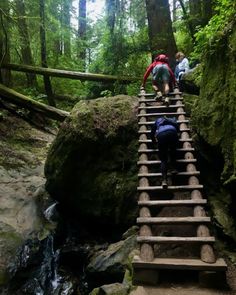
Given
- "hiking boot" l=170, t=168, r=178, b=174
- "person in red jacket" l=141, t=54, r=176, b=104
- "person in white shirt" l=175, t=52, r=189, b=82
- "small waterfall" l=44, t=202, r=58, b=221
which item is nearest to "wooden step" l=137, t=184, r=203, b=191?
"hiking boot" l=170, t=168, r=178, b=174

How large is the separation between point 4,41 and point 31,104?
283 cm

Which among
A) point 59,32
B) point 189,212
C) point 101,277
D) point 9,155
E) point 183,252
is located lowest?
point 101,277

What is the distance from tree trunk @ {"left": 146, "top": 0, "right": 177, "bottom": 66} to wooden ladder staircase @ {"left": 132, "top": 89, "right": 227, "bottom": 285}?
4088mm

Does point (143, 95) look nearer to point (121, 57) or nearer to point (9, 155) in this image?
point (121, 57)

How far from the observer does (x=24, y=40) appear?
14.2 m

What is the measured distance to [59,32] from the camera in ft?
51.0

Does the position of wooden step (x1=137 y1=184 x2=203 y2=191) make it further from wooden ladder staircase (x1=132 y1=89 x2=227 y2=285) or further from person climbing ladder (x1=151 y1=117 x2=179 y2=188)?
person climbing ladder (x1=151 y1=117 x2=179 y2=188)

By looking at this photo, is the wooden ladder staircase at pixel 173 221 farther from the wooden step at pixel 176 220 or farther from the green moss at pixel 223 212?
the green moss at pixel 223 212

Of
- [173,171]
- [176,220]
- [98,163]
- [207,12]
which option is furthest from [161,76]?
[176,220]

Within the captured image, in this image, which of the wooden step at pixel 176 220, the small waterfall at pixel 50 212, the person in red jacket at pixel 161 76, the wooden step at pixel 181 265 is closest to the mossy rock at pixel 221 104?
the wooden step at pixel 176 220

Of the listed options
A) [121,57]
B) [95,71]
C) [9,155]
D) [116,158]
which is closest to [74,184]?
[116,158]

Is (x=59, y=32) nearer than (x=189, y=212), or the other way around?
(x=189, y=212)

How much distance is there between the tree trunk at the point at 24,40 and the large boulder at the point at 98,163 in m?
6.01

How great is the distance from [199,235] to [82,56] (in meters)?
18.3
